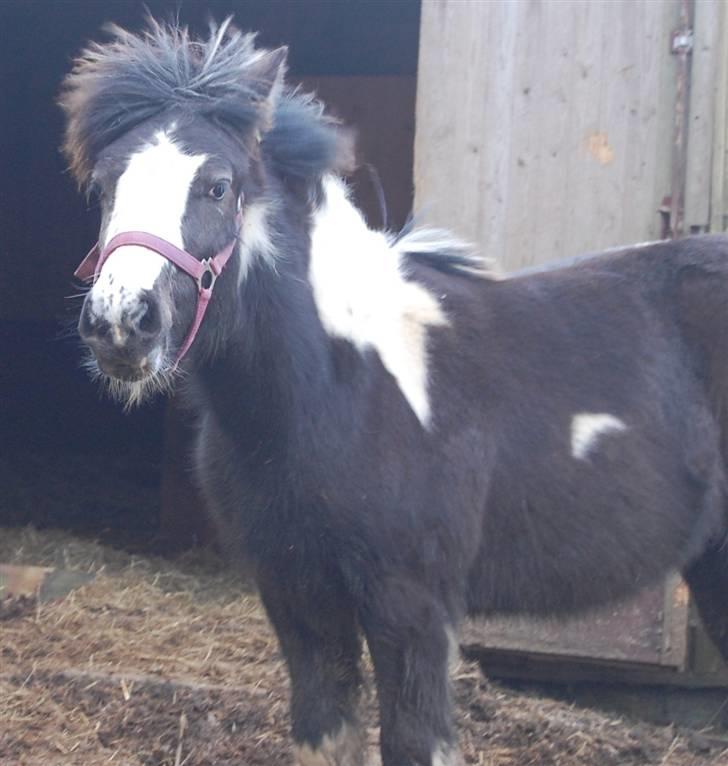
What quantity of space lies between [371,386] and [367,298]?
267mm

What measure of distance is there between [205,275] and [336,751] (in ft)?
4.46

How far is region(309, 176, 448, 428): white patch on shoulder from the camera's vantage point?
3006mm

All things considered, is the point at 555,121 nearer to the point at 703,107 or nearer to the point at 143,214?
the point at 703,107

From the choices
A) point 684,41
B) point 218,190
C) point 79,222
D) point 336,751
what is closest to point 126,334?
point 218,190

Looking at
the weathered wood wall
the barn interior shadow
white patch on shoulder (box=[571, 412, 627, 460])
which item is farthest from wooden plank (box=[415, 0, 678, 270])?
the barn interior shadow

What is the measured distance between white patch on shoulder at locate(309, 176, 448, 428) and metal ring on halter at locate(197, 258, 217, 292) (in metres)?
0.36

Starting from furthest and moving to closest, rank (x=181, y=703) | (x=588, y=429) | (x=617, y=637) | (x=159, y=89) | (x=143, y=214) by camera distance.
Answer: (x=617, y=637), (x=181, y=703), (x=588, y=429), (x=159, y=89), (x=143, y=214)

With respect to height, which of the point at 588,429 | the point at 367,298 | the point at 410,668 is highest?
the point at 367,298

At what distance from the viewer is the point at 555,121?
4.75m

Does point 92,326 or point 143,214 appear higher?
point 143,214

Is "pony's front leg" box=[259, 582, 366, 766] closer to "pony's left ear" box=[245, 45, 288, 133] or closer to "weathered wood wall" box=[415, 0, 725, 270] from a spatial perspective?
"pony's left ear" box=[245, 45, 288, 133]

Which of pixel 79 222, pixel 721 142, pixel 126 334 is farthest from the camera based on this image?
pixel 79 222

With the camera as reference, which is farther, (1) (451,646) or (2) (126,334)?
(1) (451,646)

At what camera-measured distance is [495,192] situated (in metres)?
4.79
